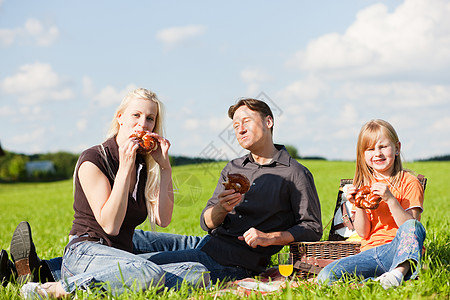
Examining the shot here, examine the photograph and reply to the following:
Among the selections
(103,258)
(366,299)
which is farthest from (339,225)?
(103,258)

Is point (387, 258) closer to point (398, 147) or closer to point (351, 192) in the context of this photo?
point (351, 192)

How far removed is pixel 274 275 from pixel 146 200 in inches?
60.2

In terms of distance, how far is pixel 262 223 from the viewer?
187 inches

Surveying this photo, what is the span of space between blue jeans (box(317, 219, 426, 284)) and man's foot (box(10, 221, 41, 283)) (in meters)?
2.43

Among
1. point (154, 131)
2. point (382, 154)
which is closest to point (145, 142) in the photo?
point (154, 131)

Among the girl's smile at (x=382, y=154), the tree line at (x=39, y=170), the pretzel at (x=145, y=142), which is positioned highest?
the pretzel at (x=145, y=142)

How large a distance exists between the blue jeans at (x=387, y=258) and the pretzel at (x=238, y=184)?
1.05 metres

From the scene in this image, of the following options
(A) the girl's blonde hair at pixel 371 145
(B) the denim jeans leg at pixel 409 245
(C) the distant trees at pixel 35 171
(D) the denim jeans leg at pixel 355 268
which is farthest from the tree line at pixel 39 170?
(B) the denim jeans leg at pixel 409 245

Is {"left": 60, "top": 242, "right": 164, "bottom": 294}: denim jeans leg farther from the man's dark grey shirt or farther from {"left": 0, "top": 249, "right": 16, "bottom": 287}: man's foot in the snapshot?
the man's dark grey shirt

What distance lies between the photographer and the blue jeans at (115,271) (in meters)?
3.83

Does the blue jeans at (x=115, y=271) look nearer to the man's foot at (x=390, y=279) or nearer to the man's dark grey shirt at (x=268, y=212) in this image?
the man's dark grey shirt at (x=268, y=212)

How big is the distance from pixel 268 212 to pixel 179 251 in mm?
989

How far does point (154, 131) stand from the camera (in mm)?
4613

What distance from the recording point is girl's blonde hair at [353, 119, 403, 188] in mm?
4438
